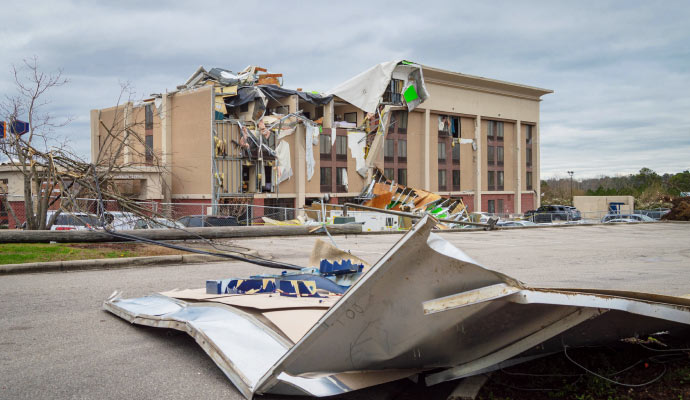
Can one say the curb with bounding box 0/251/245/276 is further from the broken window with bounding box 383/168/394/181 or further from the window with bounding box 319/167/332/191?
the broken window with bounding box 383/168/394/181

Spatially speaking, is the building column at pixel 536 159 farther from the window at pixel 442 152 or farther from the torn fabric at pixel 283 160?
the torn fabric at pixel 283 160

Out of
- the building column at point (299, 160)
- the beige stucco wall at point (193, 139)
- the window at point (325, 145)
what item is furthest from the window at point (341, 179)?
the beige stucco wall at point (193, 139)

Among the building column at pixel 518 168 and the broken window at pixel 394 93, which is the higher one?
the broken window at pixel 394 93

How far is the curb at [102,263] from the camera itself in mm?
10227

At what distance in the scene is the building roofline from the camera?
179ft

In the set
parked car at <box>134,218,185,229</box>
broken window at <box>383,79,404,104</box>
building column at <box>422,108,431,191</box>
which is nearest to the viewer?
parked car at <box>134,218,185,229</box>

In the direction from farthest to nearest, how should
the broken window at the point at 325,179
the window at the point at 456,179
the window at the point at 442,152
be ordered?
the window at the point at 456,179
the window at the point at 442,152
the broken window at the point at 325,179

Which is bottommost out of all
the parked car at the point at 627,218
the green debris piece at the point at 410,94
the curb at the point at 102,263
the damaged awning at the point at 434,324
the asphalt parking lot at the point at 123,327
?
the parked car at the point at 627,218

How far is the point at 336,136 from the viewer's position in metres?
47.9

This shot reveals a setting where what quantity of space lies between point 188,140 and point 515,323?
42.3 metres

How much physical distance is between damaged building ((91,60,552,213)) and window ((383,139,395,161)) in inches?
3.9

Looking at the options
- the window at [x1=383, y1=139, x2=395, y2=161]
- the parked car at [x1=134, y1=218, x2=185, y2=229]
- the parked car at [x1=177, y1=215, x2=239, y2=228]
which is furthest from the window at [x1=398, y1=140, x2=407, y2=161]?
the parked car at [x1=134, y1=218, x2=185, y2=229]

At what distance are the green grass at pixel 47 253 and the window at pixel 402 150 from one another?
140 feet

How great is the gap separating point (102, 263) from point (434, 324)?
9646 mm
